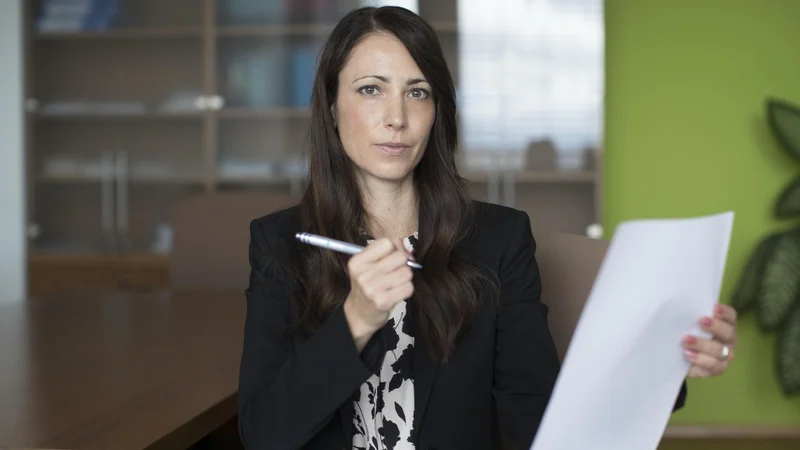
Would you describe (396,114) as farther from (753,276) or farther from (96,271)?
(96,271)

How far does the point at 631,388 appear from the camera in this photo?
995mm

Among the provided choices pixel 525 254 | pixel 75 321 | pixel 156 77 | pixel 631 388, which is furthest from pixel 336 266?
pixel 156 77

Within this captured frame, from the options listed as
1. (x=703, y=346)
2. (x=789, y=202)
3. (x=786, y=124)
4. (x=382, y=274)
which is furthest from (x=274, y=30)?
(x=703, y=346)

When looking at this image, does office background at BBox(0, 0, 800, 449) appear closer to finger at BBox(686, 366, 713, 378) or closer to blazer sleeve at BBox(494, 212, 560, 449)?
blazer sleeve at BBox(494, 212, 560, 449)

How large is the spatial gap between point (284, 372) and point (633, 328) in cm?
50

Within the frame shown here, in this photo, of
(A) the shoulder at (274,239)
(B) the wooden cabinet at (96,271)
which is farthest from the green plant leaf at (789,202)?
(A) the shoulder at (274,239)

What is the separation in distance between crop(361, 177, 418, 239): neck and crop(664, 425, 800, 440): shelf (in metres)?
2.74

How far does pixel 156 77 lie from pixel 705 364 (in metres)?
3.39

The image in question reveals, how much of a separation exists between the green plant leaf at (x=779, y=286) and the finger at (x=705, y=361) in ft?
8.42

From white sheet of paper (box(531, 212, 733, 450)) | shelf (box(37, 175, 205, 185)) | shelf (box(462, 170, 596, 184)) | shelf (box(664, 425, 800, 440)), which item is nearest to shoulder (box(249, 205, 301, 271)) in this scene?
white sheet of paper (box(531, 212, 733, 450))

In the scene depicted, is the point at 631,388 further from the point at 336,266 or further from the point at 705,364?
the point at 336,266

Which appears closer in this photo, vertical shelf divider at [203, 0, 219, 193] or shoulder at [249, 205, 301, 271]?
shoulder at [249, 205, 301, 271]

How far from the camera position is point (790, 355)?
354cm

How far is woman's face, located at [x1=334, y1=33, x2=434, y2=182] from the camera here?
4.97ft
